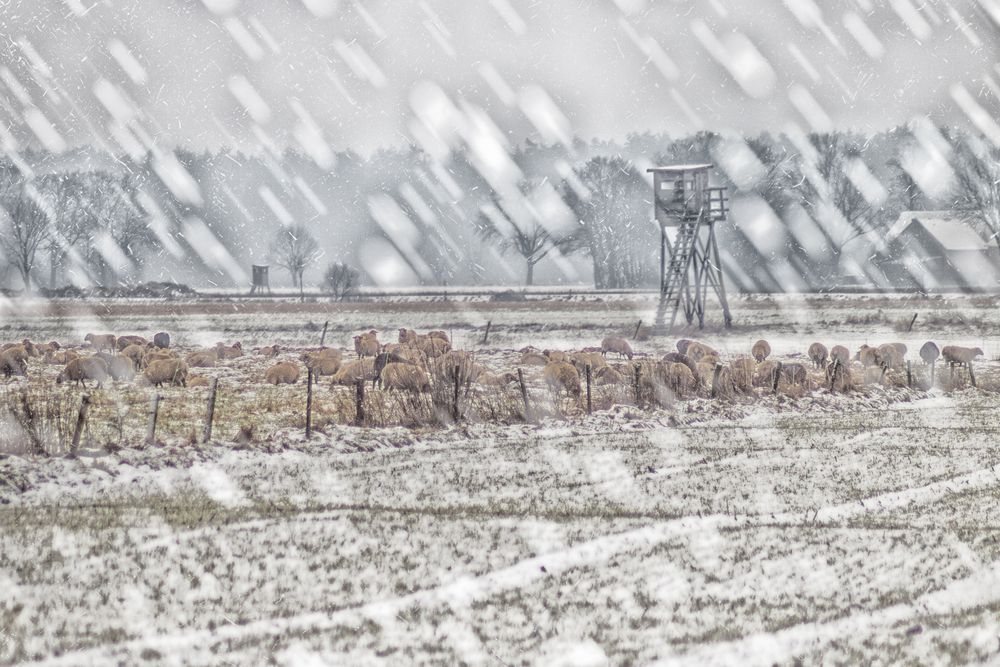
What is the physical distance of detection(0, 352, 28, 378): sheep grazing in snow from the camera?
79.2 feet

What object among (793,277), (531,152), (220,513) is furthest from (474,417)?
(531,152)

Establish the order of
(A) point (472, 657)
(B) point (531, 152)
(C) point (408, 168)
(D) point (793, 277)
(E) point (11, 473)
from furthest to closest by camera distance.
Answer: (C) point (408, 168) → (B) point (531, 152) → (D) point (793, 277) → (E) point (11, 473) → (A) point (472, 657)

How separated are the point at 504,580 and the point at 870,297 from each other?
52.6 metres

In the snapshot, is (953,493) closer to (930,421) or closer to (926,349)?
(930,421)

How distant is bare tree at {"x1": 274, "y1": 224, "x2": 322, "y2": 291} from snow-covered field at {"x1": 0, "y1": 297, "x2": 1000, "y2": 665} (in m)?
79.0

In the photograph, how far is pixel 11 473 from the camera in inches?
508

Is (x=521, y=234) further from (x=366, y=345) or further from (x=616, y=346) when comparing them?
(x=366, y=345)

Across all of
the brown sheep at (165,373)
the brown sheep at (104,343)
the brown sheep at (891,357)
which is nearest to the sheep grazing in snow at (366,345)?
the brown sheep at (165,373)

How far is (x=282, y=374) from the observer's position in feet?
77.3

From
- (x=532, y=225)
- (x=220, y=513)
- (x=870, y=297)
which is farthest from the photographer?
(x=532, y=225)

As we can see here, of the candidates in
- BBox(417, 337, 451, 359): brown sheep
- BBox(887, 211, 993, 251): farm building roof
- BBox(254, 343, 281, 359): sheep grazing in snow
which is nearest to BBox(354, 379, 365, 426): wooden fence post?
BBox(417, 337, 451, 359): brown sheep

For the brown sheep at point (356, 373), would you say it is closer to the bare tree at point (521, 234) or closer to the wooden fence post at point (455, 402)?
the wooden fence post at point (455, 402)

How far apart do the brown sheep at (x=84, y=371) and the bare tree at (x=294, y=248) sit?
7088 cm

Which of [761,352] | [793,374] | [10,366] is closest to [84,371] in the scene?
[10,366]
